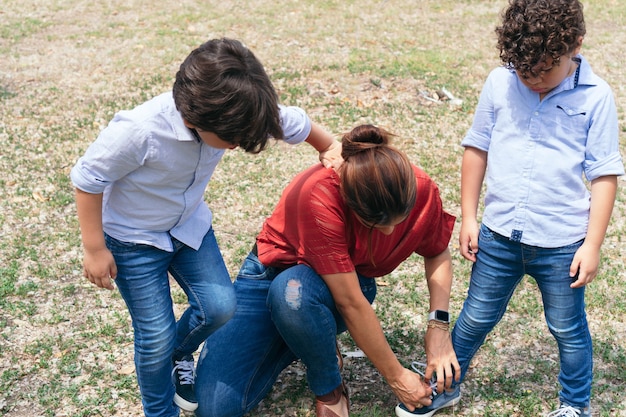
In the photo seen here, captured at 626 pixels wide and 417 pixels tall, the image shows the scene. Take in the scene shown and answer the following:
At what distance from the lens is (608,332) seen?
10.8ft

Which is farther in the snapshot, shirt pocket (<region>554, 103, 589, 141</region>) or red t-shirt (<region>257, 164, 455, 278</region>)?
red t-shirt (<region>257, 164, 455, 278</region>)

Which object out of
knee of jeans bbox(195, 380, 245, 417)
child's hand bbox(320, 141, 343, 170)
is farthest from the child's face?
knee of jeans bbox(195, 380, 245, 417)

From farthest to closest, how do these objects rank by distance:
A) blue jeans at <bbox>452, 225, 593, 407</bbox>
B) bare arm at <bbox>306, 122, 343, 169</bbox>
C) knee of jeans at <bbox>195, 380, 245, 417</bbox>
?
knee of jeans at <bbox>195, 380, 245, 417</bbox> < bare arm at <bbox>306, 122, 343, 169</bbox> < blue jeans at <bbox>452, 225, 593, 407</bbox>

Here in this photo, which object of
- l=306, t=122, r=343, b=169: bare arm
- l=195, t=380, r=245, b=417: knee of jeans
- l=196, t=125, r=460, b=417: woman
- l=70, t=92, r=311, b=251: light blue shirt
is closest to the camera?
l=70, t=92, r=311, b=251: light blue shirt

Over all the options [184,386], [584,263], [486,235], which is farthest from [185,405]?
[584,263]

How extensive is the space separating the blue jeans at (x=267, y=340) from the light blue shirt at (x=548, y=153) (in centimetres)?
68

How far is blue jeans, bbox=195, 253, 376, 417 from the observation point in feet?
8.66

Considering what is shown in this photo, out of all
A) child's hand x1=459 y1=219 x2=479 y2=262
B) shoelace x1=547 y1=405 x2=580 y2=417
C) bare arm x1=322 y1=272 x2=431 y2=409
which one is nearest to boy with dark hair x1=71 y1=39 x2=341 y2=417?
bare arm x1=322 y1=272 x2=431 y2=409

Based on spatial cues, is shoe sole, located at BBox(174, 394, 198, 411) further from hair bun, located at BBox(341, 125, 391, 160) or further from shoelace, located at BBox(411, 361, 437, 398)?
hair bun, located at BBox(341, 125, 391, 160)

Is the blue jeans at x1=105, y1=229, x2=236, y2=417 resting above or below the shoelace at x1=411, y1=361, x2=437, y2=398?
above

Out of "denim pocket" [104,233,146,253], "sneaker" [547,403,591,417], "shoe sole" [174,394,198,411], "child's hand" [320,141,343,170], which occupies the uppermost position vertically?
"child's hand" [320,141,343,170]

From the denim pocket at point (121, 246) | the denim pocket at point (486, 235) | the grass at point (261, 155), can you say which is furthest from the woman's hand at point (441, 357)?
the denim pocket at point (121, 246)

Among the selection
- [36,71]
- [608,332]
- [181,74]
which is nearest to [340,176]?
[181,74]

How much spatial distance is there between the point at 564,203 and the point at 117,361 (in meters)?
1.95
